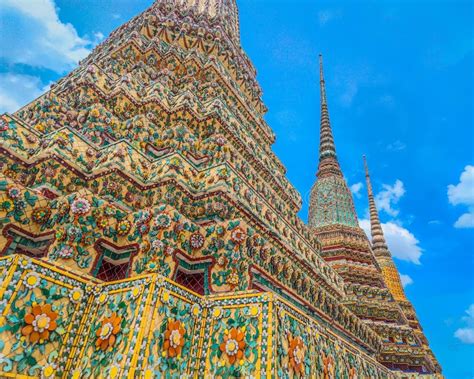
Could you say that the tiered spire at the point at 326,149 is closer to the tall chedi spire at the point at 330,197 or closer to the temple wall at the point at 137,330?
the tall chedi spire at the point at 330,197

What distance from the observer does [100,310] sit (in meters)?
2.90

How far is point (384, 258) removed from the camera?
82.6ft

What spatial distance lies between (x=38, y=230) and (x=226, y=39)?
9.89 metres

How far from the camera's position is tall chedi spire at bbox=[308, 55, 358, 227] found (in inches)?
674

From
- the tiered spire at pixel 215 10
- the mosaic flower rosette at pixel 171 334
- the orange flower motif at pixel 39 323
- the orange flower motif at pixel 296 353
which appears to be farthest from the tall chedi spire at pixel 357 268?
the tiered spire at pixel 215 10

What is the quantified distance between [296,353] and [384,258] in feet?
81.0

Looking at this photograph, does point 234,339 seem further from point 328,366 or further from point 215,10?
point 215,10

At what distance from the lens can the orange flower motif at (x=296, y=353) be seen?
3.02 metres

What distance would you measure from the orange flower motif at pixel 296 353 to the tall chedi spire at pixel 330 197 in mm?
14161

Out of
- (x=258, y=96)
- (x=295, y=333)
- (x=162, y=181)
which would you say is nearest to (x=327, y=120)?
(x=258, y=96)

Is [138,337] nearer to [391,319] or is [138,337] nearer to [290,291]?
[290,291]

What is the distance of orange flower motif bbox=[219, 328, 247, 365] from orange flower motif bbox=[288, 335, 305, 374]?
1.47 ft

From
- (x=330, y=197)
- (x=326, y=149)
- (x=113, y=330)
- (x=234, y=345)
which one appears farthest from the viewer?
(x=326, y=149)

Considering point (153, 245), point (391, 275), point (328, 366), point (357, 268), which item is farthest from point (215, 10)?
point (391, 275)
